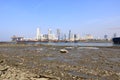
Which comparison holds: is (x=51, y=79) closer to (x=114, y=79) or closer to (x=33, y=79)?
(x=33, y=79)

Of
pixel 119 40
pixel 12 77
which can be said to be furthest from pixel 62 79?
pixel 119 40

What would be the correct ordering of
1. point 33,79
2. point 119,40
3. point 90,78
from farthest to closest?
point 119,40, point 90,78, point 33,79

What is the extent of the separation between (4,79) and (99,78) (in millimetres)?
6518

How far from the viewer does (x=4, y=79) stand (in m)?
12.4

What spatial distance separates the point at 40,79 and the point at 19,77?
136 centimetres

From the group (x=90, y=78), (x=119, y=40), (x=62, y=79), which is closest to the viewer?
(x=62, y=79)

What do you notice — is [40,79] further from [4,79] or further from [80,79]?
[80,79]

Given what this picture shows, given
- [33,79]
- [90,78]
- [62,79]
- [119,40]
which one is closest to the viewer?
[33,79]

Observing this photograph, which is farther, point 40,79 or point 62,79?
point 62,79

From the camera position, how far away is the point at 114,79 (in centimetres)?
1499

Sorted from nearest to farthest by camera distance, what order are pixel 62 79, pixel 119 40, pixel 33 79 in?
1. pixel 33 79
2. pixel 62 79
3. pixel 119 40

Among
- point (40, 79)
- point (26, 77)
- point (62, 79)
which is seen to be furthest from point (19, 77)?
point (62, 79)

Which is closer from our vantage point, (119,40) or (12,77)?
(12,77)

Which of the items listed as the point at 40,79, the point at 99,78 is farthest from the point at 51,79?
the point at 99,78
